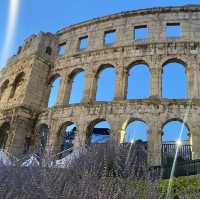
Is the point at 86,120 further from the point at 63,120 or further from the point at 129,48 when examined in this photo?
the point at 129,48

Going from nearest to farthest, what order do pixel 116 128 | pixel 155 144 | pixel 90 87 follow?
pixel 155 144 < pixel 116 128 < pixel 90 87

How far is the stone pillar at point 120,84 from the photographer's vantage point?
18.2 m

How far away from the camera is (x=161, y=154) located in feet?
51.8

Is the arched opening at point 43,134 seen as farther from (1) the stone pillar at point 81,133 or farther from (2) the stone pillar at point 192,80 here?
(2) the stone pillar at point 192,80

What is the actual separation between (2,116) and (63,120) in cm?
454

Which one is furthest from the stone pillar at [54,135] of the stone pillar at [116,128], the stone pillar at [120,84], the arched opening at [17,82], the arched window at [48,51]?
the arched window at [48,51]

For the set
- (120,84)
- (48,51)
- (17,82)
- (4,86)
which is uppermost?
(48,51)

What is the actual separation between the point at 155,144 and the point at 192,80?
4.75 m

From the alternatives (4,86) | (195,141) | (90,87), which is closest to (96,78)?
(90,87)

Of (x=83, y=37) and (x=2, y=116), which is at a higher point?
(x=83, y=37)

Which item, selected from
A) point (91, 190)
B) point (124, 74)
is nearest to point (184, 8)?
point (124, 74)

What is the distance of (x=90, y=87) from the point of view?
19.2m

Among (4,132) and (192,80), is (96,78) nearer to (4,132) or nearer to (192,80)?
(192,80)

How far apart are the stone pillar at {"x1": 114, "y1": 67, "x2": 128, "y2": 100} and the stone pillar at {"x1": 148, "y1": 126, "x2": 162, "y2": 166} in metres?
3.10
